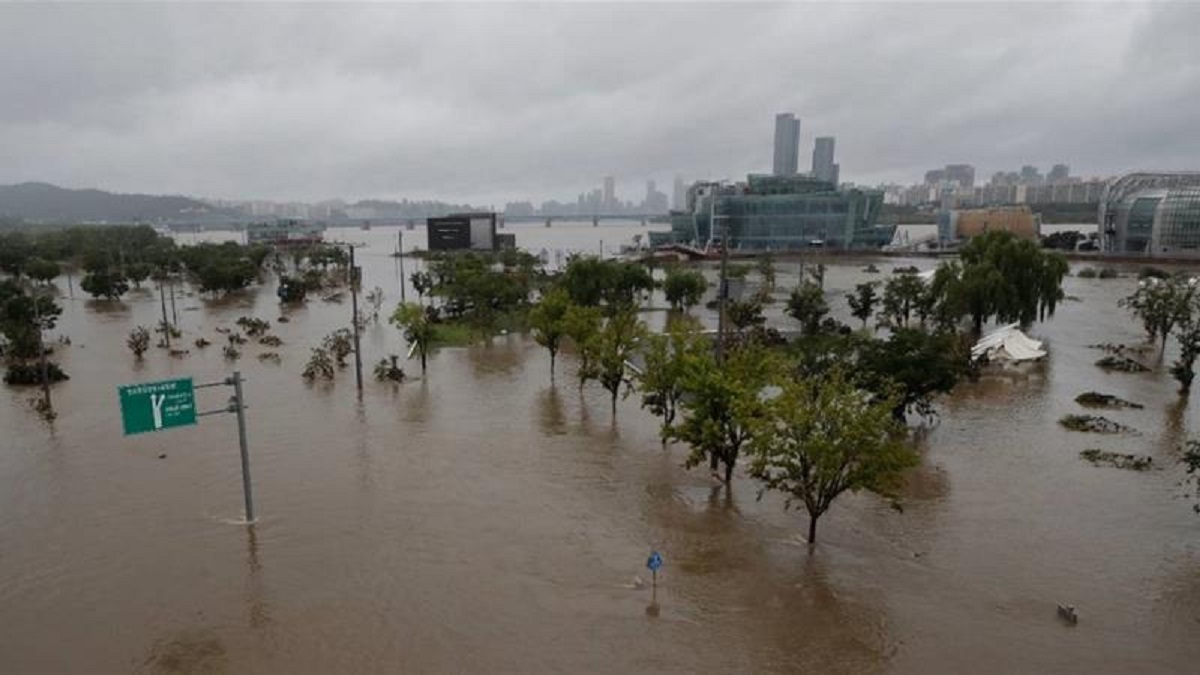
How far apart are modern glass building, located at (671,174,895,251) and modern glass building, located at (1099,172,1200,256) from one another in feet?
117

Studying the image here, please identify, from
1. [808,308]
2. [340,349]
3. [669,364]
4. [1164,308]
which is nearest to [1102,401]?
[1164,308]

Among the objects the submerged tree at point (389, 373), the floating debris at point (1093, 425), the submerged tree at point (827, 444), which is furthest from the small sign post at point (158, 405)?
the floating debris at point (1093, 425)

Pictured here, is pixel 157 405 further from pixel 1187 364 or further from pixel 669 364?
pixel 1187 364

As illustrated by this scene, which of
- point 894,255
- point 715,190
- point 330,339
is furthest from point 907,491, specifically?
point 715,190

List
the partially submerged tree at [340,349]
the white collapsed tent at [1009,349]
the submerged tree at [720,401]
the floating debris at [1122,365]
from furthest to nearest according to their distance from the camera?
the white collapsed tent at [1009,349] → the partially submerged tree at [340,349] → the floating debris at [1122,365] → the submerged tree at [720,401]

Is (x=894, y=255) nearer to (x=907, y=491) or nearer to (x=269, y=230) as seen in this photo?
(x=907, y=491)

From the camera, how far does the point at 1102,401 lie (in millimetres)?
28594

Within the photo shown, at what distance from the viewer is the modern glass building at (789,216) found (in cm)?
13150

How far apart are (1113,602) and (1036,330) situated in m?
37.6

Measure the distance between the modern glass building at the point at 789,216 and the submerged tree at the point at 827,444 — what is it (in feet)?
380

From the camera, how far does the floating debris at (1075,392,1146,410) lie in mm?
28375

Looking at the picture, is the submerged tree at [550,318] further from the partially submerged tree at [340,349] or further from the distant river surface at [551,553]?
the partially submerged tree at [340,349]

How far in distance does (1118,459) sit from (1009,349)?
1485 centimetres

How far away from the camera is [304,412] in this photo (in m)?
27.2
